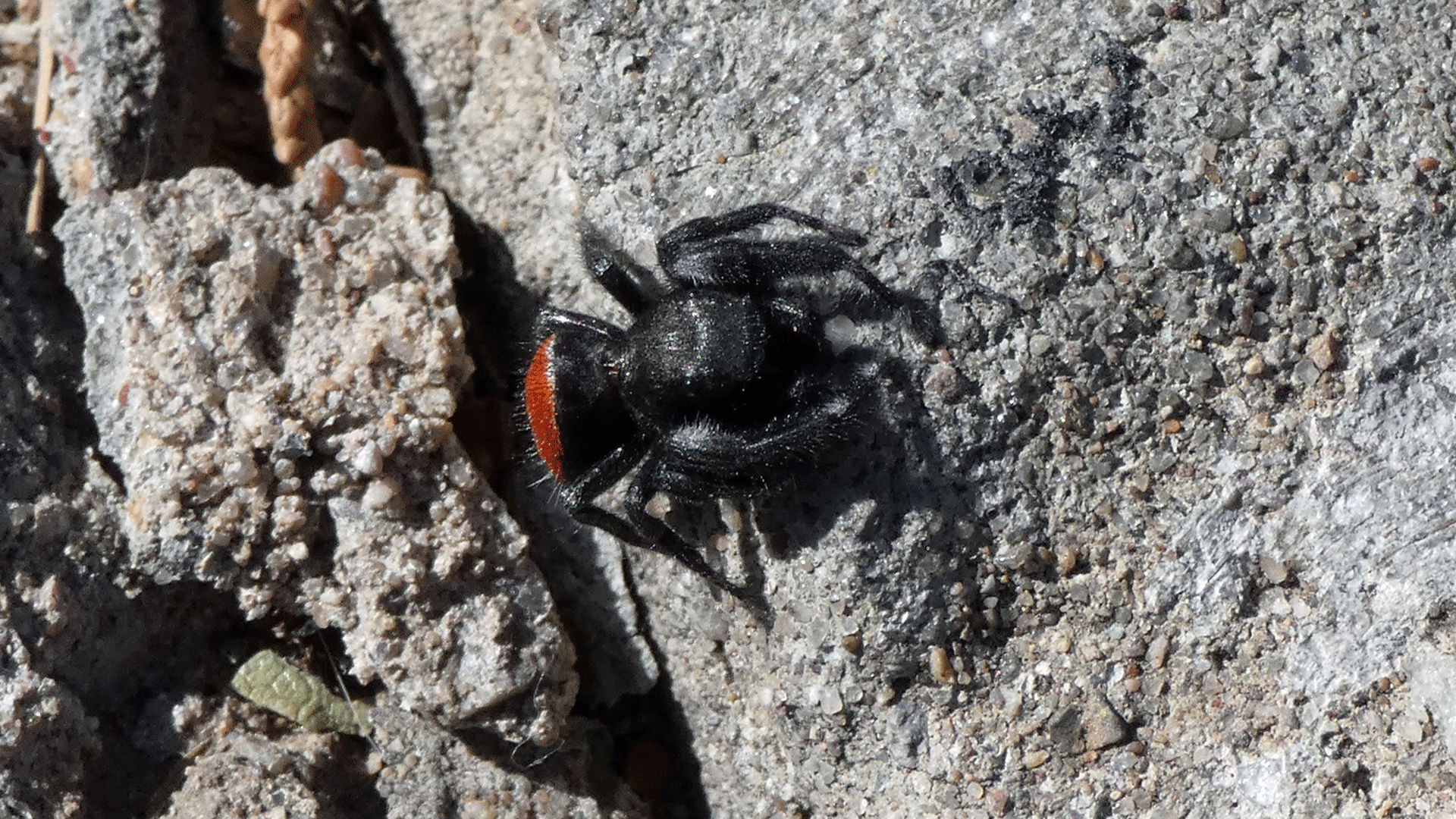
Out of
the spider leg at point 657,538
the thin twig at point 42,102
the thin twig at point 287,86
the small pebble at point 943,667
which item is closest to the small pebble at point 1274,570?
the small pebble at point 943,667

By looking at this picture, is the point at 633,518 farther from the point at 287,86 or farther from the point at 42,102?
the point at 42,102

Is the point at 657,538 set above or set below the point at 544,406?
below

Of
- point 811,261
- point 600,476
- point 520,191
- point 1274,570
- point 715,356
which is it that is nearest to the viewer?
point 1274,570

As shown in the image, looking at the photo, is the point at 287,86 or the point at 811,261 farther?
the point at 287,86

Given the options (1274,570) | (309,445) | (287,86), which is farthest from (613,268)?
(1274,570)

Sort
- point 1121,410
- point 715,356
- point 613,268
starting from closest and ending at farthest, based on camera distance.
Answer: point 1121,410, point 715,356, point 613,268

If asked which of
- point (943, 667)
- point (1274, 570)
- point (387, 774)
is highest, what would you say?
point (1274, 570)

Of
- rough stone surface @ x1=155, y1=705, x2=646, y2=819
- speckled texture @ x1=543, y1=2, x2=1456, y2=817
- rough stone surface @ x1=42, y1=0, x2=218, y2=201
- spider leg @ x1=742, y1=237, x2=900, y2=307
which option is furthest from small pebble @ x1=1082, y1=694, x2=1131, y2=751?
rough stone surface @ x1=42, y1=0, x2=218, y2=201

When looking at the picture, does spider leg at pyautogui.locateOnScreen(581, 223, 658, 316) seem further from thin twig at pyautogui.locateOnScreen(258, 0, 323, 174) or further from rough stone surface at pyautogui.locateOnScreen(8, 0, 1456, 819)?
thin twig at pyautogui.locateOnScreen(258, 0, 323, 174)
